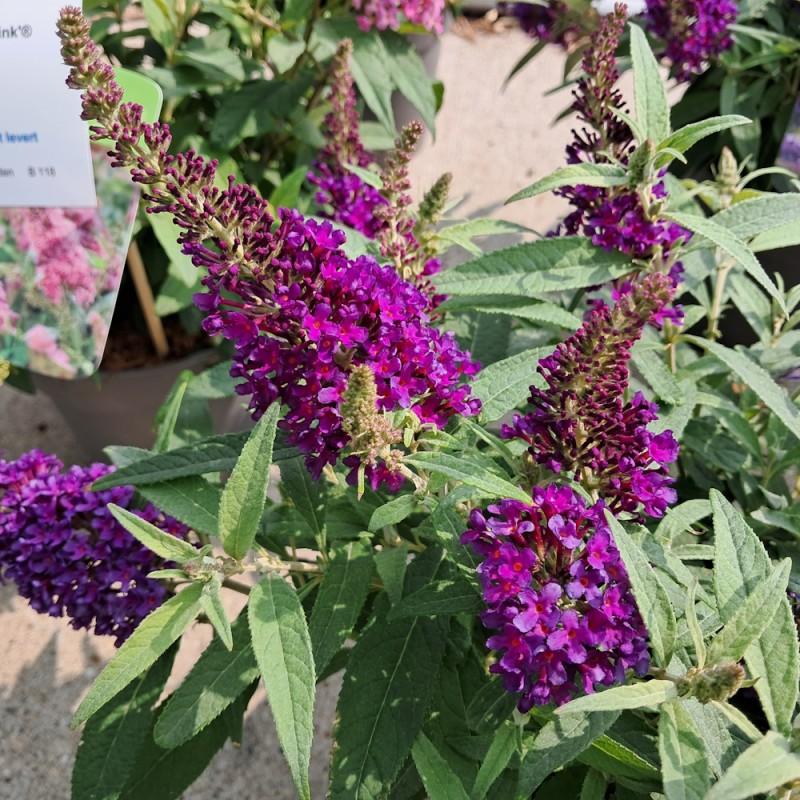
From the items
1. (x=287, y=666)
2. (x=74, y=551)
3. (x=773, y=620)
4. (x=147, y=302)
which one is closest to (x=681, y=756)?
(x=773, y=620)

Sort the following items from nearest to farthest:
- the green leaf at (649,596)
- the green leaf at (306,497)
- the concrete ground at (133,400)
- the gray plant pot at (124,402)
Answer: the green leaf at (649,596)
the green leaf at (306,497)
the concrete ground at (133,400)
the gray plant pot at (124,402)

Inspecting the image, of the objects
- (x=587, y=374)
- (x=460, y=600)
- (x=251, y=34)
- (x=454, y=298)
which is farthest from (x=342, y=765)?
(x=251, y=34)

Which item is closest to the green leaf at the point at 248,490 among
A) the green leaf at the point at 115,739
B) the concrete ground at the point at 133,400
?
the green leaf at the point at 115,739

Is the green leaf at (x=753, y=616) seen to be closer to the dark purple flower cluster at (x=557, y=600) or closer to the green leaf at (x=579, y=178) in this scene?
the dark purple flower cluster at (x=557, y=600)

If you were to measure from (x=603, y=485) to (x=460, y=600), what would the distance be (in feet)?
0.80

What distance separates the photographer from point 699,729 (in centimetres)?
102

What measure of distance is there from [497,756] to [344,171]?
1056 millimetres

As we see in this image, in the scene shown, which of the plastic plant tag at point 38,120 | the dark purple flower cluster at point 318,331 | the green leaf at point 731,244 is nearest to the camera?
the dark purple flower cluster at point 318,331

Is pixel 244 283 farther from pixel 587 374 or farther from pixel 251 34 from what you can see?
pixel 251 34

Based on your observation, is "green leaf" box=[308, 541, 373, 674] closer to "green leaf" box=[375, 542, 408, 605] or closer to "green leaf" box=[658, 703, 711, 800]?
"green leaf" box=[375, 542, 408, 605]

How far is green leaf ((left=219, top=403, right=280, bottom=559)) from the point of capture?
3.36 ft

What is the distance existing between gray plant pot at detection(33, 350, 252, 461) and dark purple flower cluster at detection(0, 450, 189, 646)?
974 mm

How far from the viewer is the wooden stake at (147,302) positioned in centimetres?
215

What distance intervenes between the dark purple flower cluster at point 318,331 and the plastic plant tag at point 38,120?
67cm
